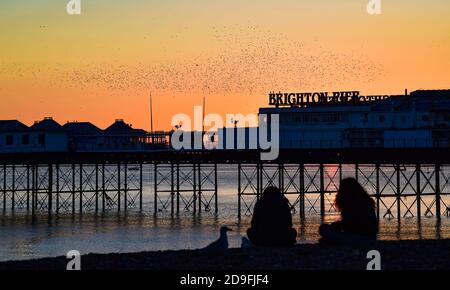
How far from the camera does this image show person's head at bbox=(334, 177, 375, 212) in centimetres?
1611

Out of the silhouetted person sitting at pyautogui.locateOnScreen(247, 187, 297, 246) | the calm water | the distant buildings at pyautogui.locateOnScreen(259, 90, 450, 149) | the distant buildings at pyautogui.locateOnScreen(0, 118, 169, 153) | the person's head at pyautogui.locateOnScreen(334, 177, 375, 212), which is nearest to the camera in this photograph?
the person's head at pyautogui.locateOnScreen(334, 177, 375, 212)

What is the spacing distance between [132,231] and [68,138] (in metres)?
38.2


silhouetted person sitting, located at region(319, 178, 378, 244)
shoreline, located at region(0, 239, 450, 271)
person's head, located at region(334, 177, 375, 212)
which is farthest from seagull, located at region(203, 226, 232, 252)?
Result: person's head, located at region(334, 177, 375, 212)

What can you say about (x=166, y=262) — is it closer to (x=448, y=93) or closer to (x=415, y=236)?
(x=415, y=236)

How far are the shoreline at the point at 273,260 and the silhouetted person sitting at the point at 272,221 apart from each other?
347mm

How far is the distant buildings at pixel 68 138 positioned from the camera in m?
78.8

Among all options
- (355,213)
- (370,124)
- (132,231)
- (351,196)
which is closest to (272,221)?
(355,213)

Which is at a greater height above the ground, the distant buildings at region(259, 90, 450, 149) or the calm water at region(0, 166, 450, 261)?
the distant buildings at region(259, 90, 450, 149)

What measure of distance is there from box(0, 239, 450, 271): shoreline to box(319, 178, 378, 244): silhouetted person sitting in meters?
0.23

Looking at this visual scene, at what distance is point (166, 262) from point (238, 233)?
27.2m

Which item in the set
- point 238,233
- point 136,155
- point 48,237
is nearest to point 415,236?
point 238,233

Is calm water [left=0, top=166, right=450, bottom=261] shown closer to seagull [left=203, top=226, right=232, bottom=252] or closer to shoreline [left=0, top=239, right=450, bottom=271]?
shoreline [left=0, top=239, right=450, bottom=271]

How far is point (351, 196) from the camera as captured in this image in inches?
642
